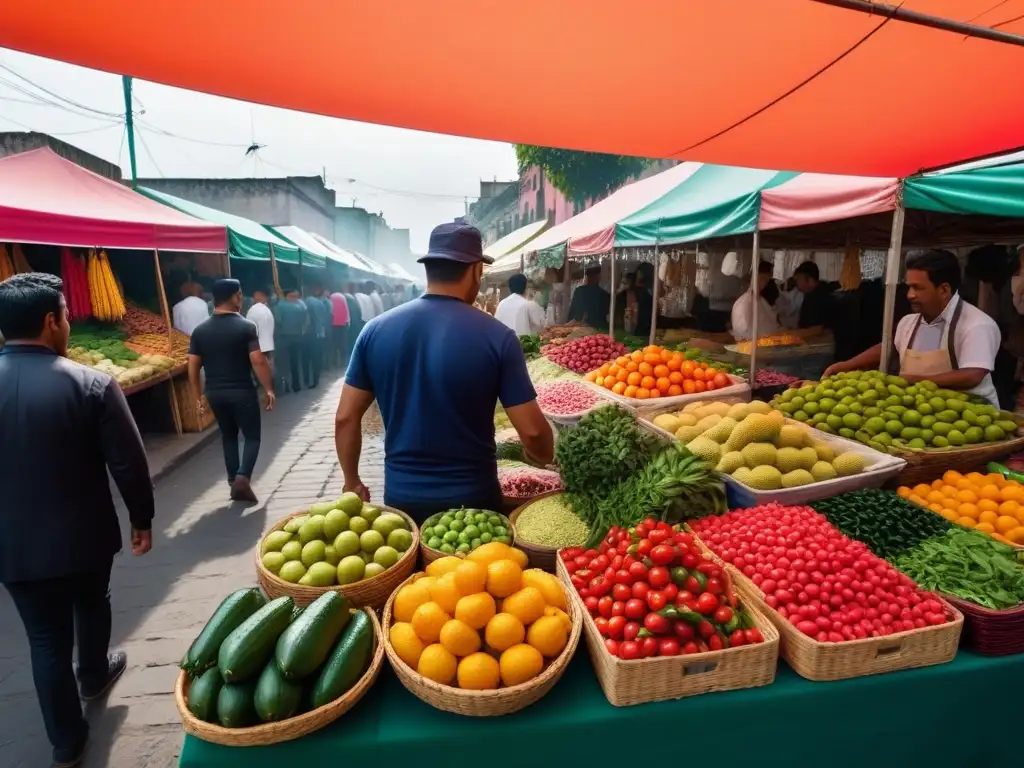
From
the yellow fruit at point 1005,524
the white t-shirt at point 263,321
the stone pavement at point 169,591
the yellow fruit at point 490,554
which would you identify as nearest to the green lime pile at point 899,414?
the yellow fruit at point 1005,524

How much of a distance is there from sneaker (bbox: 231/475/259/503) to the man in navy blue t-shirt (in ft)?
12.9

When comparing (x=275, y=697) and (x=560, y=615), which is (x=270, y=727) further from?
(x=560, y=615)

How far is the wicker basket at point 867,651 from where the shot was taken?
1883 millimetres

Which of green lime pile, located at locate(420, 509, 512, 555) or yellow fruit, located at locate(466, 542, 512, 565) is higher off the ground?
yellow fruit, located at locate(466, 542, 512, 565)

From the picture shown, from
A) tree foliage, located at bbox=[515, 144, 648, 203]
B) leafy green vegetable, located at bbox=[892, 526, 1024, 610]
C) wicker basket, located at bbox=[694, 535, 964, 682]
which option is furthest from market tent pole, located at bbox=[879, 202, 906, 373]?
tree foliage, located at bbox=[515, 144, 648, 203]

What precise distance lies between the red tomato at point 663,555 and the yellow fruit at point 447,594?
71 cm

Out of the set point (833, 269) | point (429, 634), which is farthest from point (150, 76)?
point (833, 269)

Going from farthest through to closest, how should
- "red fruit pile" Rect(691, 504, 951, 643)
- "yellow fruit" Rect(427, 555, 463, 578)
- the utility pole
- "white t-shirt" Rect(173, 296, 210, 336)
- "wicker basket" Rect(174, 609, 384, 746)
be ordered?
the utility pole
"white t-shirt" Rect(173, 296, 210, 336)
"yellow fruit" Rect(427, 555, 463, 578)
"red fruit pile" Rect(691, 504, 951, 643)
"wicker basket" Rect(174, 609, 384, 746)

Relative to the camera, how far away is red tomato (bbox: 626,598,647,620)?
1.90 m

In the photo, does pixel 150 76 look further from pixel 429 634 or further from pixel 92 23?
pixel 429 634

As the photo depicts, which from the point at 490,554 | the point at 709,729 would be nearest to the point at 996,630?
the point at 709,729

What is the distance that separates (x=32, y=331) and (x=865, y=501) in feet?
13.1

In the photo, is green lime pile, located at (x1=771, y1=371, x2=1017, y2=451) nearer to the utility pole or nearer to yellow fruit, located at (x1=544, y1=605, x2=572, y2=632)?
yellow fruit, located at (x1=544, y1=605, x2=572, y2=632)

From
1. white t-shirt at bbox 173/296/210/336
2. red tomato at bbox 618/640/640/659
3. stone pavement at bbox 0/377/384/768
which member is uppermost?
white t-shirt at bbox 173/296/210/336
